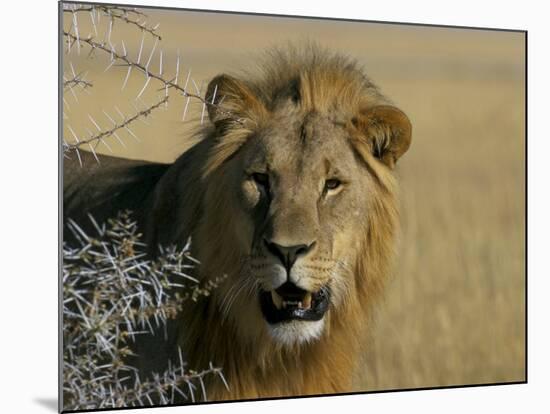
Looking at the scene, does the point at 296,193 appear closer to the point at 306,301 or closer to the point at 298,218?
the point at 298,218

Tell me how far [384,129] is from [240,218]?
73 centimetres

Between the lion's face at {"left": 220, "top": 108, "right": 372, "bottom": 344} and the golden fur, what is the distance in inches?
0.7

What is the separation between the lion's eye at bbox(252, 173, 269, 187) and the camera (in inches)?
236

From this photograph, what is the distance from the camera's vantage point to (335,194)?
19.6ft

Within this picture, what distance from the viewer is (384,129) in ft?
20.2

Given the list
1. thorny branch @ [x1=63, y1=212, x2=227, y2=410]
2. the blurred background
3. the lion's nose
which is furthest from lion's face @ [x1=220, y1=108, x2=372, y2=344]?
the blurred background

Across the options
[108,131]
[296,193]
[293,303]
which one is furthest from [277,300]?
[108,131]

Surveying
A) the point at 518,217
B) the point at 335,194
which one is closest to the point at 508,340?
the point at 518,217

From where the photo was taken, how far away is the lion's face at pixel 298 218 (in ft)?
18.8

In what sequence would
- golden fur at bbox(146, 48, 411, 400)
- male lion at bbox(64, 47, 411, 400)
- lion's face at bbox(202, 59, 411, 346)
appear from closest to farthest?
1. lion's face at bbox(202, 59, 411, 346)
2. male lion at bbox(64, 47, 411, 400)
3. golden fur at bbox(146, 48, 411, 400)

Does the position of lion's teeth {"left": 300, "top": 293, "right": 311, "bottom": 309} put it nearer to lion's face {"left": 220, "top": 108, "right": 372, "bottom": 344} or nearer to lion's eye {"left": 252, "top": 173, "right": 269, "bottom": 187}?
lion's face {"left": 220, "top": 108, "right": 372, "bottom": 344}

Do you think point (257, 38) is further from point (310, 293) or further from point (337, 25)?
point (310, 293)

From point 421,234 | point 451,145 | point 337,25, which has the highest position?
point 337,25

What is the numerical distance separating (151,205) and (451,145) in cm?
177
